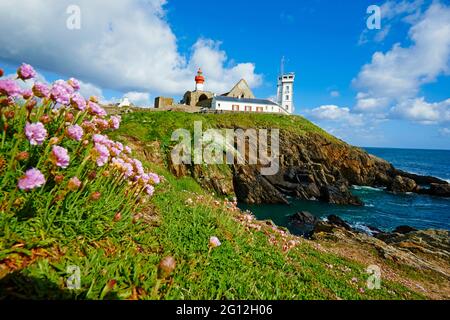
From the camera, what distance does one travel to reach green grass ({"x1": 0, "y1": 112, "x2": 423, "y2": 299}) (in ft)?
8.32

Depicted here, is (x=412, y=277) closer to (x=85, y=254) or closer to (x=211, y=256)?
(x=211, y=256)

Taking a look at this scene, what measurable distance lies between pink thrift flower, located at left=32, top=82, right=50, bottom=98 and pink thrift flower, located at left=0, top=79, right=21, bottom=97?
0.33 m

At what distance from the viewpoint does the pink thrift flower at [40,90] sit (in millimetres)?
3055

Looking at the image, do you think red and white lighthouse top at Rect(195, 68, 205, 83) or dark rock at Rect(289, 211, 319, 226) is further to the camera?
red and white lighthouse top at Rect(195, 68, 205, 83)

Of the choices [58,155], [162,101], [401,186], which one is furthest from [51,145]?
[162,101]

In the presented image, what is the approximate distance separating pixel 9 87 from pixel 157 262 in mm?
2654

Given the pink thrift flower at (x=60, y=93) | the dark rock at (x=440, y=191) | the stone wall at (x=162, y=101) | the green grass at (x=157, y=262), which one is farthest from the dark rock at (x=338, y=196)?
the stone wall at (x=162, y=101)

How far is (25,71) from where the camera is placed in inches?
114

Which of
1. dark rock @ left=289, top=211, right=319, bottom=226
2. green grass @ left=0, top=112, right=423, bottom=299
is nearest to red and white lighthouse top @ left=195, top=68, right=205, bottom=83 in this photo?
dark rock @ left=289, top=211, right=319, bottom=226

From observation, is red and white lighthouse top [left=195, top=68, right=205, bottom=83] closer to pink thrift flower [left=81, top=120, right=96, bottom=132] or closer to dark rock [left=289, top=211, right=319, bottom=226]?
dark rock [left=289, top=211, right=319, bottom=226]

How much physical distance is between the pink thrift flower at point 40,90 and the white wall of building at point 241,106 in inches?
2294

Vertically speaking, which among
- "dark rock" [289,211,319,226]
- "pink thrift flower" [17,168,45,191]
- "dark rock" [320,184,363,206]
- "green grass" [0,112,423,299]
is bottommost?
"dark rock" [289,211,319,226]

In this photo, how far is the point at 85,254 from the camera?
3107mm

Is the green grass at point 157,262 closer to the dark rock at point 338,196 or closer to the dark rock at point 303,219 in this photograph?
the dark rock at point 303,219
